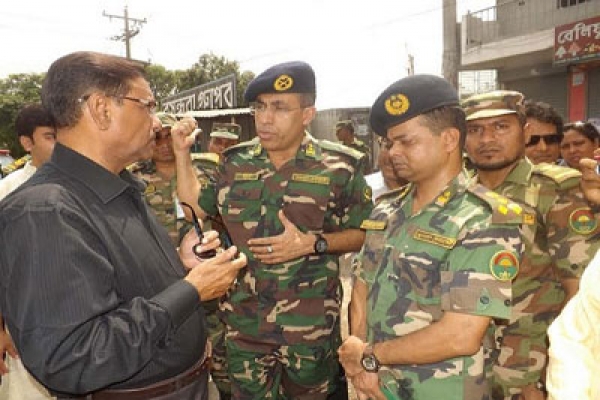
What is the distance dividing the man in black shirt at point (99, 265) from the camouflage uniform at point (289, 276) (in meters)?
0.83

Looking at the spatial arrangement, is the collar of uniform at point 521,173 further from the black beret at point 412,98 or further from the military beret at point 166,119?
the military beret at point 166,119

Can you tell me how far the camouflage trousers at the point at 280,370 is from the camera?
2.88m

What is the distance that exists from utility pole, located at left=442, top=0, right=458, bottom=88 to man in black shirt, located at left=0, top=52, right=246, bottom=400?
1375 cm

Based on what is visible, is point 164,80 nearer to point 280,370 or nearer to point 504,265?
point 280,370

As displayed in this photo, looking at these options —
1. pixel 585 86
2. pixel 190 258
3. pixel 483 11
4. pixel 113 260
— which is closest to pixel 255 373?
pixel 190 258

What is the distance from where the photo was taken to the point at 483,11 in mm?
14836

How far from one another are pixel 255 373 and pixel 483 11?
15105 millimetres

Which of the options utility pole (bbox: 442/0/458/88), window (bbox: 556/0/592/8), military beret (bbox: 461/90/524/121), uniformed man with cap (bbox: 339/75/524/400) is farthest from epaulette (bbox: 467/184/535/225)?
window (bbox: 556/0/592/8)

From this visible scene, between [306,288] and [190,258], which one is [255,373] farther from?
[190,258]

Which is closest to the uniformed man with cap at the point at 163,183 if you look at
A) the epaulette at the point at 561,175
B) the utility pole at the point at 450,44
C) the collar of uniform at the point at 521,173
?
the collar of uniform at the point at 521,173

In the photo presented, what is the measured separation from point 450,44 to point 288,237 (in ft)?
44.3

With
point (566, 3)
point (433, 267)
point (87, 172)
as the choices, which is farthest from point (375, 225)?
point (566, 3)

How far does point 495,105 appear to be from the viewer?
2.95 metres

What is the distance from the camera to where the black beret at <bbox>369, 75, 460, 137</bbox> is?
2.02 m
